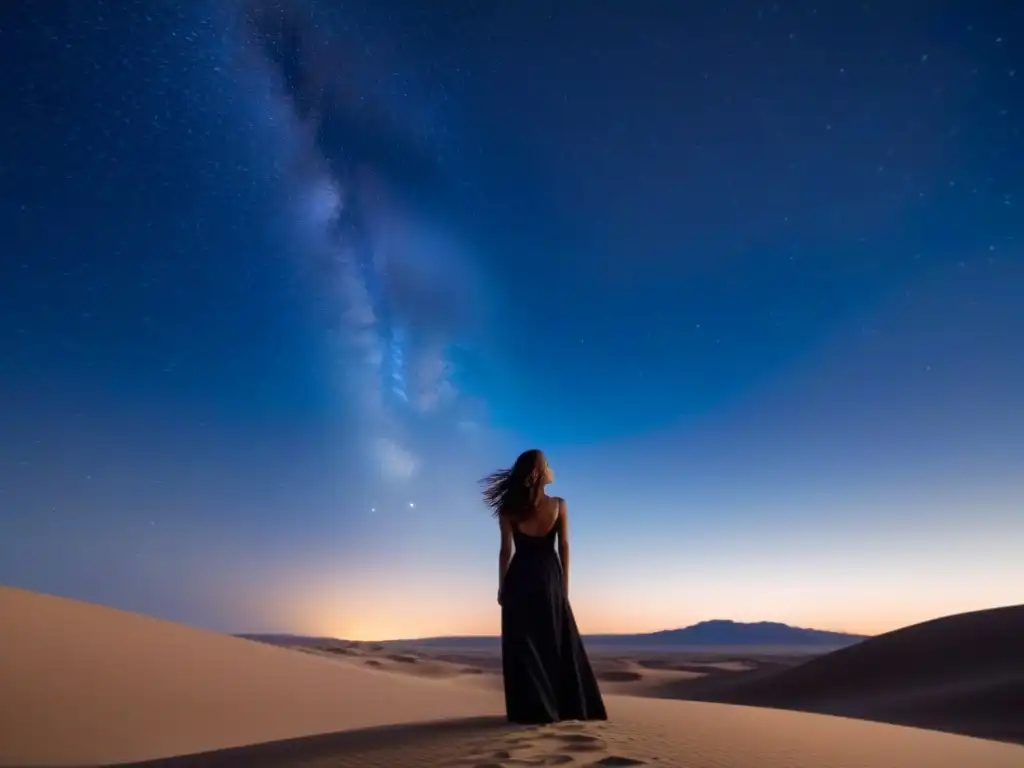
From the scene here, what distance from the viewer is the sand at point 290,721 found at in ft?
17.3

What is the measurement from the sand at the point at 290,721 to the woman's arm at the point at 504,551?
1191 millimetres

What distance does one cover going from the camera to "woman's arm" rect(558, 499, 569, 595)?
636 cm

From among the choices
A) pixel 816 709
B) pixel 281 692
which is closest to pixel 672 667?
pixel 816 709

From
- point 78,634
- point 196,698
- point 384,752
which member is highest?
point 78,634

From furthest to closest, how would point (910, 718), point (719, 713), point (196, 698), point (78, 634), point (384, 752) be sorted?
point (910, 718), point (78, 634), point (196, 698), point (719, 713), point (384, 752)

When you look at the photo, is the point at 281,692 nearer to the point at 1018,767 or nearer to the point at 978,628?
the point at 1018,767

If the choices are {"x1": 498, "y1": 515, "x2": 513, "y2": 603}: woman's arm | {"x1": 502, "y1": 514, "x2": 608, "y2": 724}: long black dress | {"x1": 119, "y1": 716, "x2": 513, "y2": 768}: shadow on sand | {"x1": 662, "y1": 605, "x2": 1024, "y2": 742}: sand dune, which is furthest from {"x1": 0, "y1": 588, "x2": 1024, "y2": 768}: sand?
{"x1": 662, "y1": 605, "x2": 1024, "y2": 742}: sand dune

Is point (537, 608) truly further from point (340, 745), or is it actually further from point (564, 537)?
point (340, 745)

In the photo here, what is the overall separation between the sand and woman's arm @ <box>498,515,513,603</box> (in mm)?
1191

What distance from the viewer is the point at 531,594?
6.21m

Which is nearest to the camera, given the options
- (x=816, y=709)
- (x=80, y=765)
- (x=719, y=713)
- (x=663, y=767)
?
(x=663, y=767)

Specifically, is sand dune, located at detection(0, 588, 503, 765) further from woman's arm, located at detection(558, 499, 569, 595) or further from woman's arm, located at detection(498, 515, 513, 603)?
woman's arm, located at detection(558, 499, 569, 595)

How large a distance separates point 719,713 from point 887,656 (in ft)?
49.8

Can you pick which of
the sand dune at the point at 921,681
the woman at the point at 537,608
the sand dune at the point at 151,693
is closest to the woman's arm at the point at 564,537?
the woman at the point at 537,608
